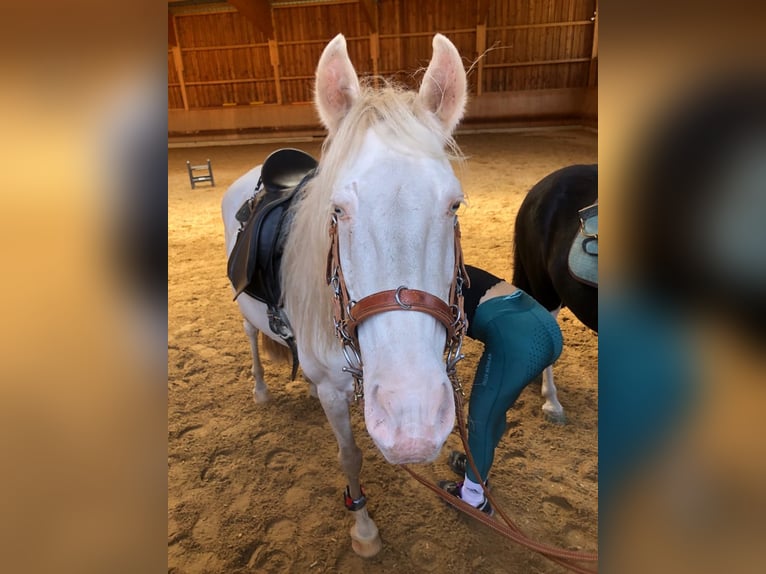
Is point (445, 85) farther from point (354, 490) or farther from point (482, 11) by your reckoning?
point (482, 11)

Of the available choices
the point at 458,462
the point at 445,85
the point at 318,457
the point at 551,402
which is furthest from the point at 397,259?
the point at 551,402

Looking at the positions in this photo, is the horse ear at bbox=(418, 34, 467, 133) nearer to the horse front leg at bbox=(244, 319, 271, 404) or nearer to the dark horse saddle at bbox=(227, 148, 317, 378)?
the dark horse saddle at bbox=(227, 148, 317, 378)

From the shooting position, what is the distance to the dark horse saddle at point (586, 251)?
202 cm

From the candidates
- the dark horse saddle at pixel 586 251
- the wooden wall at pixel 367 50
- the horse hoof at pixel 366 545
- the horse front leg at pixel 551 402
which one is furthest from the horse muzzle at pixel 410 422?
the wooden wall at pixel 367 50

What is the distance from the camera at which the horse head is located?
923mm

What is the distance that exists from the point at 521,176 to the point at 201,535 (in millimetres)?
7523

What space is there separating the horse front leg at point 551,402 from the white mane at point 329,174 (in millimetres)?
1612

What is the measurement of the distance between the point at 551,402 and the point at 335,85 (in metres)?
2.17

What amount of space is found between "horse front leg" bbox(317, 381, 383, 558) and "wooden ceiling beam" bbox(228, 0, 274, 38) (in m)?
12.8

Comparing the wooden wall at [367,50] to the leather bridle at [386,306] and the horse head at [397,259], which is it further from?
the leather bridle at [386,306]

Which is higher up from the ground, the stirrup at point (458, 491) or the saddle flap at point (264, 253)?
the saddle flap at point (264, 253)

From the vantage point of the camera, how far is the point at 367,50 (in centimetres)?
1418
